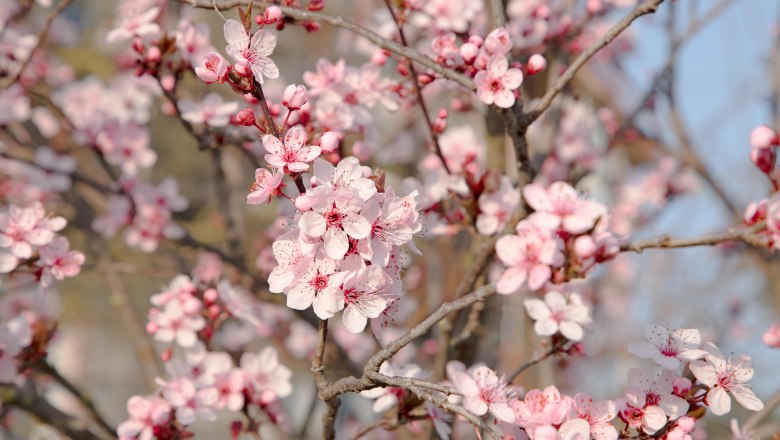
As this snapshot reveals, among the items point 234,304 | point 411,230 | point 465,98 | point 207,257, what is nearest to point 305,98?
point 411,230

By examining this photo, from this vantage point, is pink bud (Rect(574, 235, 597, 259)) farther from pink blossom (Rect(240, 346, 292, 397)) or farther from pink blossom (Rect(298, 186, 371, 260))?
pink blossom (Rect(240, 346, 292, 397))

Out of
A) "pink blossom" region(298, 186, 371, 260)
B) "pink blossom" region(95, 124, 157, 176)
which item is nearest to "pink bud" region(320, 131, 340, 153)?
"pink blossom" region(298, 186, 371, 260)

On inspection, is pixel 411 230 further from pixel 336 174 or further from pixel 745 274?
pixel 745 274

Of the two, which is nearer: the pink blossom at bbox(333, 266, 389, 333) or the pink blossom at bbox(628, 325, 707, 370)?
the pink blossom at bbox(333, 266, 389, 333)

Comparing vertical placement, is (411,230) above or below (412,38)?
above

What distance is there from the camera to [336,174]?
4.46 feet

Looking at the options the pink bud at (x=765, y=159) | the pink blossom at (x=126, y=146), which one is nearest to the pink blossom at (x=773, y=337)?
the pink bud at (x=765, y=159)

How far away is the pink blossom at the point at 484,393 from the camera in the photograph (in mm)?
1450

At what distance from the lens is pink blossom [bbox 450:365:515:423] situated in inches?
57.1

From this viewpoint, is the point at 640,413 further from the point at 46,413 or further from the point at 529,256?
the point at 46,413

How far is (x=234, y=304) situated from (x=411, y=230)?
39.9 inches

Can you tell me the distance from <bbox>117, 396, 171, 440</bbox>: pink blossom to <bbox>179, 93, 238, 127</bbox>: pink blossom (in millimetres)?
869

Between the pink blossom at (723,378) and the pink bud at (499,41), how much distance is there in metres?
0.84

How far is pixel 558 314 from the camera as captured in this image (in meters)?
1.87
